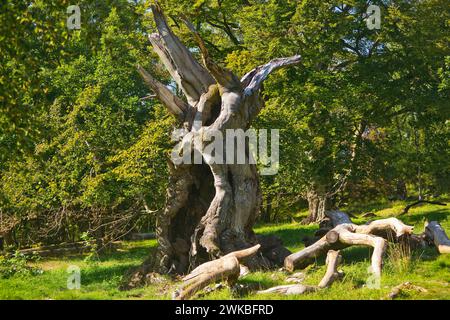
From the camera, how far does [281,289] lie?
11289 mm

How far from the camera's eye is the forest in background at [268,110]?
Result: 839 inches

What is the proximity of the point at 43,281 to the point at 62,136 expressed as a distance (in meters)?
7.09

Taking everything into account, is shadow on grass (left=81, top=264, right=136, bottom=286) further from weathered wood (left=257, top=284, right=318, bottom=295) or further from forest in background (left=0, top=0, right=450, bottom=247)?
weathered wood (left=257, top=284, right=318, bottom=295)

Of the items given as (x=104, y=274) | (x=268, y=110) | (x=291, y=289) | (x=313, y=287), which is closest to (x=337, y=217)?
(x=313, y=287)

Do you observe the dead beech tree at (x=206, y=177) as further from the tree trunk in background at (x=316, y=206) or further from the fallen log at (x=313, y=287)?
the tree trunk in background at (x=316, y=206)

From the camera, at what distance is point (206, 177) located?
16.5m

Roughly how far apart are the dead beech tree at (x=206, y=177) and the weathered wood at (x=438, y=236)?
156 inches

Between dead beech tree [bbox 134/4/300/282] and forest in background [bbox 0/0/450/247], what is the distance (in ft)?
9.99

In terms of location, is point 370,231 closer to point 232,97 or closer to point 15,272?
point 232,97

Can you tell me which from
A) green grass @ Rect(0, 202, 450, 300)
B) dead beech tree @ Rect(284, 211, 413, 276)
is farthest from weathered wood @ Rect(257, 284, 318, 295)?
dead beech tree @ Rect(284, 211, 413, 276)

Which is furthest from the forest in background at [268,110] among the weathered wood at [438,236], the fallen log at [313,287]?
the fallen log at [313,287]

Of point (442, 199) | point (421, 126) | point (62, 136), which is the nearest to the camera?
point (62, 136)

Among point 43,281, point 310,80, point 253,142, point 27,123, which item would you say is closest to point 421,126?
point 310,80

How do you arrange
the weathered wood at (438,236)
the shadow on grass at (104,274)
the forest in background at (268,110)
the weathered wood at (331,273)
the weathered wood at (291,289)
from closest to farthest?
the weathered wood at (291,289) → the weathered wood at (331,273) → the weathered wood at (438,236) → the shadow on grass at (104,274) → the forest in background at (268,110)
